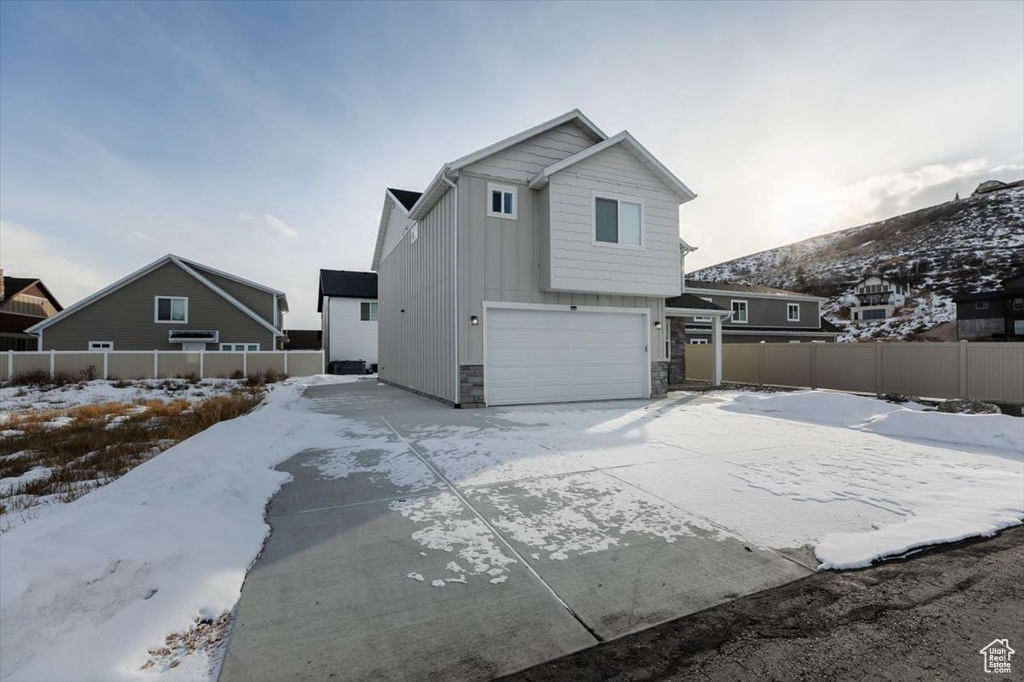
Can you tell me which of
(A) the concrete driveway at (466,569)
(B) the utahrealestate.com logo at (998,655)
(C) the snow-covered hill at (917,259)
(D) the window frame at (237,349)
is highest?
(C) the snow-covered hill at (917,259)

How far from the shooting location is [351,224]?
50.2ft

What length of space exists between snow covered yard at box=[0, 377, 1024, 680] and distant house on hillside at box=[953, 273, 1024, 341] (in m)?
44.8

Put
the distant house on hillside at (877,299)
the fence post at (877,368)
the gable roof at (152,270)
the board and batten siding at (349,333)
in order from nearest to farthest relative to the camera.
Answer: the fence post at (877,368) → the gable roof at (152,270) → the board and batten siding at (349,333) → the distant house on hillside at (877,299)

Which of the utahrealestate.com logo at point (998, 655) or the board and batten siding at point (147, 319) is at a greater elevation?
the board and batten siding at point (147, 319)

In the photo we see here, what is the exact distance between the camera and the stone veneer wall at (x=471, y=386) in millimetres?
10008

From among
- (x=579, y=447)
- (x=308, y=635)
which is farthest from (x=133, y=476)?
(x=579, y=447)

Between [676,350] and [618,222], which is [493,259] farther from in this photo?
[676,350]

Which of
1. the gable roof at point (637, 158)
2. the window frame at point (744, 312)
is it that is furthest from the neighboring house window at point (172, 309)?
the window frame at point (744, 312)

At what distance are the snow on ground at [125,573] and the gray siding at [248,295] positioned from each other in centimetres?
2286

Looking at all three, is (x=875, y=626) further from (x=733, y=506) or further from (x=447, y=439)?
(x=447, y=439)

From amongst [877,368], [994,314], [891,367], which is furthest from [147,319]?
[994,314]

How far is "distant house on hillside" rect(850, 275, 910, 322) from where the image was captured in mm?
59000

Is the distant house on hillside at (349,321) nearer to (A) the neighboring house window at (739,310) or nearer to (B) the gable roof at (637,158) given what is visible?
(B) the gable roof at (637,158)

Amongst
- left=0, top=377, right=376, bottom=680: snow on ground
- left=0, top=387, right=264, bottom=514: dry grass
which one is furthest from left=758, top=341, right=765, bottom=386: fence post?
left=0, top=377, right=376, bottom=680: snow on ground
